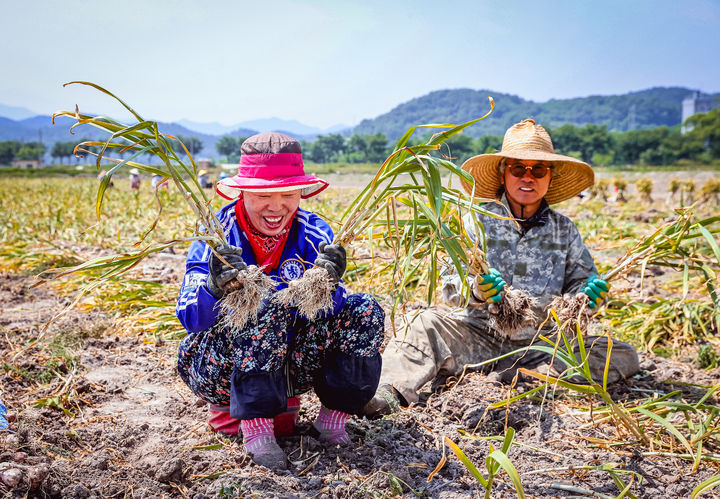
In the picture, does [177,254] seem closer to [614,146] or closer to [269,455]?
[269,455]

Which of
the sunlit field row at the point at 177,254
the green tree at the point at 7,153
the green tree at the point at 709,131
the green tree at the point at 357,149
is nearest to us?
the sunlit field row at the point at 177,254

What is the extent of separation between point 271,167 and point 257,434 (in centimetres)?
86

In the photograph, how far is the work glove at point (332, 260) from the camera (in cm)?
161

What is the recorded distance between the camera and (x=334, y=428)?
1.79 metres

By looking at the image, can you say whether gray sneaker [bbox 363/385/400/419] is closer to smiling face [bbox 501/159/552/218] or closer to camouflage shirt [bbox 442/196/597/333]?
camouflage shirt [bbox 442/196/597/333]

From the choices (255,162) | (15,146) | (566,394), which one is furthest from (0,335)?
(15,146)

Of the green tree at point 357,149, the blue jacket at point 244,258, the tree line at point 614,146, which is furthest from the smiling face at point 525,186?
the green tree at point 357,149

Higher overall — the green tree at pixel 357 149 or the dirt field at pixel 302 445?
the green tree at pixel 357 149

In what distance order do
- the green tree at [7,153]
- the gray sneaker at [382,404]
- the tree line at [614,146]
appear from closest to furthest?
→ the gray sneaker at [382,404], the tree line at [614,146], the green tree at [7,153]

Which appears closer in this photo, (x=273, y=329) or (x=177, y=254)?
(x=273, y=329)

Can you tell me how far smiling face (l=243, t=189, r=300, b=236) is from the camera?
1670mm

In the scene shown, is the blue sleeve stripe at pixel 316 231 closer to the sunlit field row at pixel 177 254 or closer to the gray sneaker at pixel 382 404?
the sunlit field row at pixel 177 254

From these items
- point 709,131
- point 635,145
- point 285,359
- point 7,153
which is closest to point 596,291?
point 285,359

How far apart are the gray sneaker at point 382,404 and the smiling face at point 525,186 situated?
103 cm
